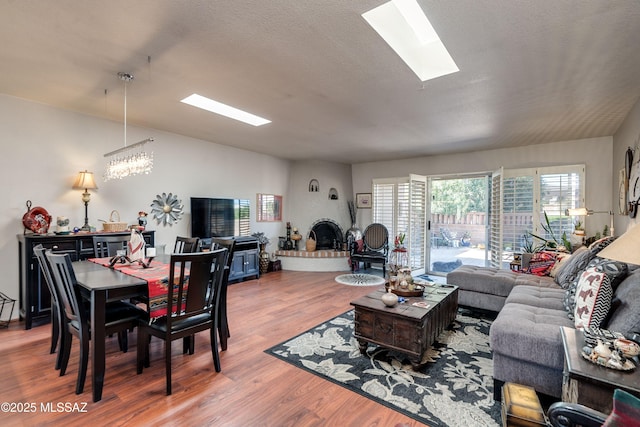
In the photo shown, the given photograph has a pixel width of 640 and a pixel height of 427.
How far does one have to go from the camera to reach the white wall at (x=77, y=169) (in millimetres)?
3389

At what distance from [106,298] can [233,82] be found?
6.96 feet

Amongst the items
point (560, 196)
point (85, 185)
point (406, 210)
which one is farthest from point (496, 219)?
point (85, 185)

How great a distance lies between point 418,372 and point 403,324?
1.29 feet

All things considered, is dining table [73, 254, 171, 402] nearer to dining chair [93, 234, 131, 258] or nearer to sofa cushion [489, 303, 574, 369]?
dining chair [93, 234, 131, 258]

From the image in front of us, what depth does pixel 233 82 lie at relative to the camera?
2.80m

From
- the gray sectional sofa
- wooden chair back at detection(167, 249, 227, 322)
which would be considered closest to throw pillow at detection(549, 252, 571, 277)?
the gray sectional sofa

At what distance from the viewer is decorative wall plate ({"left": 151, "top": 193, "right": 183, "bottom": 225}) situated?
15.3 feet

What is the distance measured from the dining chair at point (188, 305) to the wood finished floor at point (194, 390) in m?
0.17

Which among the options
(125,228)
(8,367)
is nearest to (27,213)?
(125,228)

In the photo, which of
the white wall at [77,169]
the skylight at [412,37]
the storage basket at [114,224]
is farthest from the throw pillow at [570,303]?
the white wall at [77,169]

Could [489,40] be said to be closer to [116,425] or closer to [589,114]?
[589,114]

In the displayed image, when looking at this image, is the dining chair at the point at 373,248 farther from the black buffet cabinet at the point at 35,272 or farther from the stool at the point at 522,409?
the black buffet cabinet at the point at 35,272

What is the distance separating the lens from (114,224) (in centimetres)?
390

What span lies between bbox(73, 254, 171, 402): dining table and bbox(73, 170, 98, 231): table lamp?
184 centimetres
